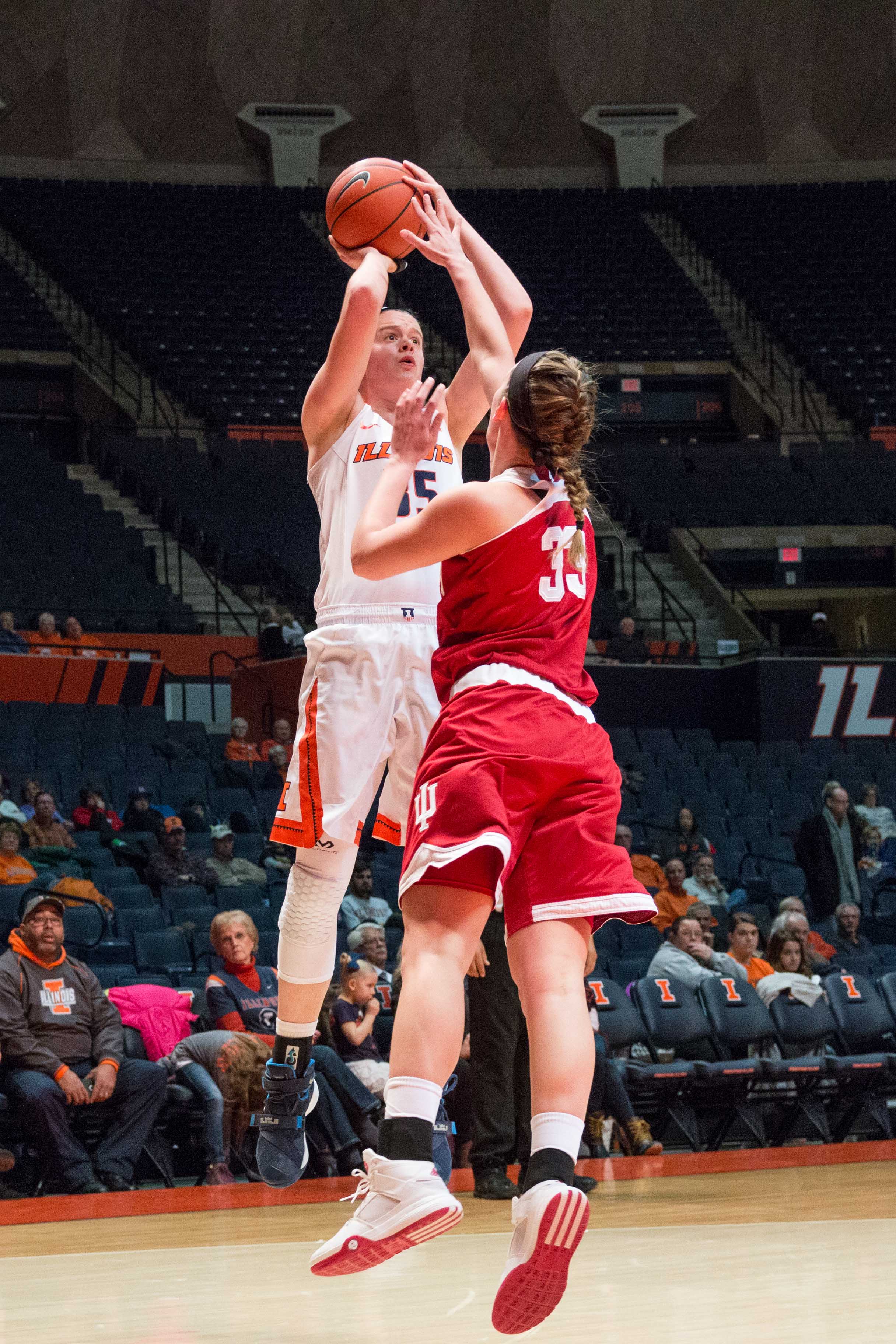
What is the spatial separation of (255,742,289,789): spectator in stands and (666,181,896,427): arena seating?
42.6 feet

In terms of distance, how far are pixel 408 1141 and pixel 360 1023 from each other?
435 cm

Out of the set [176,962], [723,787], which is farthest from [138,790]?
[723,787]

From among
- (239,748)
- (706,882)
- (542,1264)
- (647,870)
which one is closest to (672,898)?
(647,870)

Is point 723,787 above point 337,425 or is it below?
below

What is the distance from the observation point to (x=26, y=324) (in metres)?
21.9

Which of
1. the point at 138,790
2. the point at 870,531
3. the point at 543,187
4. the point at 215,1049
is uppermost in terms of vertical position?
the point at 543,187

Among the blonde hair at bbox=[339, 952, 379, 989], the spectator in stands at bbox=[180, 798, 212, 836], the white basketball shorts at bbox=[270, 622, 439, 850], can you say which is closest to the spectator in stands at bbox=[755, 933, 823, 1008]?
the blonde hair at bbox=[339, 952, 379, 989]

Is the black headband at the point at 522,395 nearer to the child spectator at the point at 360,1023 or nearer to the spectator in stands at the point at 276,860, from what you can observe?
the child spectator at the point at 360,1023

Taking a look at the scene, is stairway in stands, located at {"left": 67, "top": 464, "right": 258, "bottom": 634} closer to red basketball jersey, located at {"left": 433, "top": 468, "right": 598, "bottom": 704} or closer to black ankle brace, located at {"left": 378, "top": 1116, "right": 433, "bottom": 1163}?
red basketball jersey, located at {"left": 433, "top": 468, "right": 598, "bottom": 704}

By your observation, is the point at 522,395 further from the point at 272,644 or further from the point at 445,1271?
the point at 272,644

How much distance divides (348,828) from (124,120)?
2311cm

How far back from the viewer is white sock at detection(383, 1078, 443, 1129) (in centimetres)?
303

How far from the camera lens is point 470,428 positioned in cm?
459

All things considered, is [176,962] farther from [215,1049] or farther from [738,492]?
[738,492]
